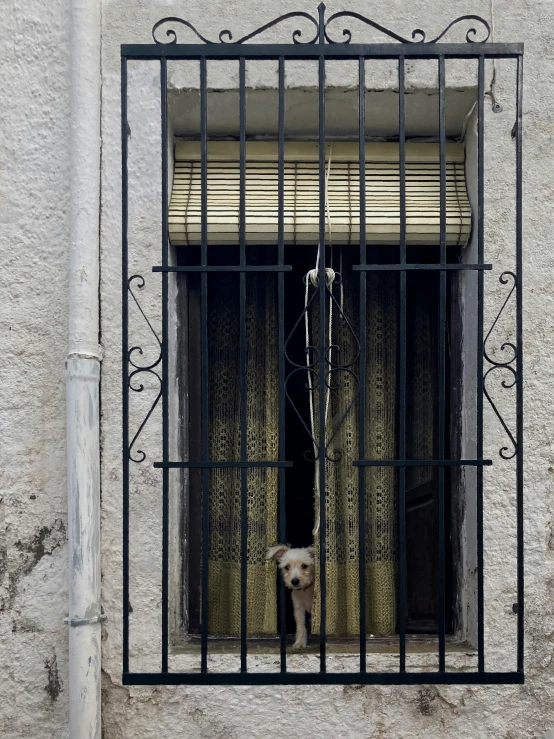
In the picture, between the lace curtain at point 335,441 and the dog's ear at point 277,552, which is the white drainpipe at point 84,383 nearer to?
the lace curtain at point 335,441

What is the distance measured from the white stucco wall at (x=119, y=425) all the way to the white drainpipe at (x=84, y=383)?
6cm

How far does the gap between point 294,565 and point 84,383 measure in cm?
102

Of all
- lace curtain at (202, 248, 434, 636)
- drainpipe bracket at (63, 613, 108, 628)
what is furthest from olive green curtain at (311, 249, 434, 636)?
drainpipe bracket at (63, 613, 108, 628)

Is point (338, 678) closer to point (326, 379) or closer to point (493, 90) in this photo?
point (326, 379)

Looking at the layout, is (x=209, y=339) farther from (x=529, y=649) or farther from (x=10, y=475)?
(x=529, y=649)

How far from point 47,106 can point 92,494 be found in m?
1.46

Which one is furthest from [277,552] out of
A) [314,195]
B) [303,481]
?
[314,195]

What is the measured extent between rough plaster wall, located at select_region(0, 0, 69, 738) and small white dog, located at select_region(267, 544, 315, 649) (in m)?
A: 0.80

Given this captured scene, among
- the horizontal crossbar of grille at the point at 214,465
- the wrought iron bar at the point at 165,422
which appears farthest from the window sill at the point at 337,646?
the horizontal crossbar of grille at the point at 214,465

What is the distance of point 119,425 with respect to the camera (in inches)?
118

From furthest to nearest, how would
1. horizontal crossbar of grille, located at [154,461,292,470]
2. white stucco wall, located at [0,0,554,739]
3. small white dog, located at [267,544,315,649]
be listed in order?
small white dog, located at [267,544,315,649] → white stucco wall, located at [0,0,554,739] → horizontal crossbar of grille, located at [154,461,292,470]

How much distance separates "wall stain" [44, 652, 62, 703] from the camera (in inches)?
115

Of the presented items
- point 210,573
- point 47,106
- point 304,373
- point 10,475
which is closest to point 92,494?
point 10,475

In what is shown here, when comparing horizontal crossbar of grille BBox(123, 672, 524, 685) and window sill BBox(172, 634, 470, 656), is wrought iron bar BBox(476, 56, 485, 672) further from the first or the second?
window sill BBox(172, 634, 470, 656)
